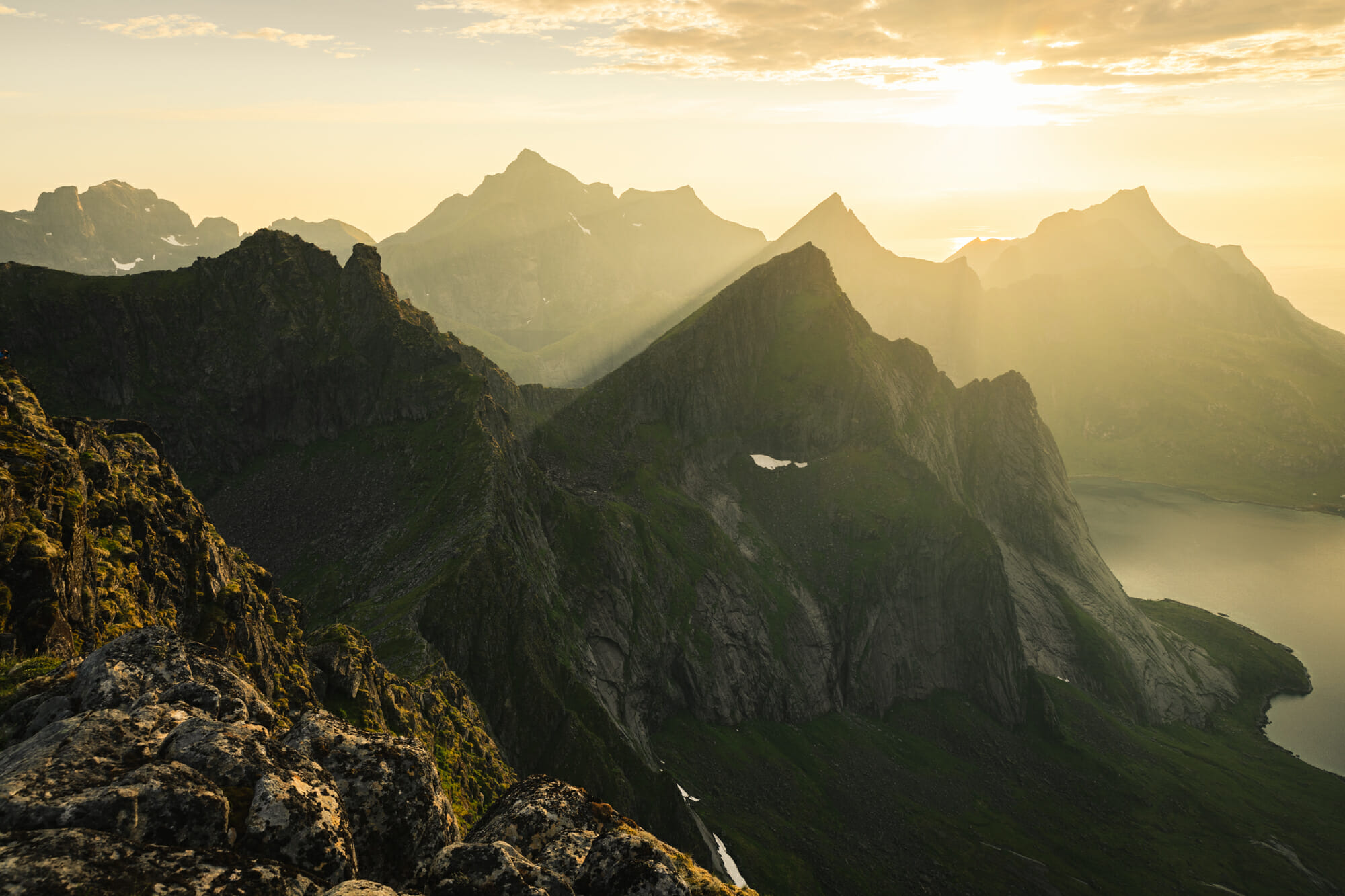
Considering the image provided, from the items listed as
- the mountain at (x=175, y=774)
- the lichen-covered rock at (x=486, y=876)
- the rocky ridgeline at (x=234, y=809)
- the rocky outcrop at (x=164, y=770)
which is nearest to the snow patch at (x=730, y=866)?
the mountain at (x=175, y=774)

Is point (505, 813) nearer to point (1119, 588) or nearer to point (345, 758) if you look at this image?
point (345, 758)

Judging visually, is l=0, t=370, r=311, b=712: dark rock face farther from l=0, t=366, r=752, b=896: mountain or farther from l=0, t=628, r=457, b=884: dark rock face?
l=0, t=628, r=457, b=884: dark rock face

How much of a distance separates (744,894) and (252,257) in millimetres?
A: 123324

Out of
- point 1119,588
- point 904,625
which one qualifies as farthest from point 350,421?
point 1119,588

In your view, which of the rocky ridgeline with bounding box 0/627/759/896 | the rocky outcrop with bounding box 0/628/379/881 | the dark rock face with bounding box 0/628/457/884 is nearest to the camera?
the rocky ridgeline with bounding box 0/627/759/896

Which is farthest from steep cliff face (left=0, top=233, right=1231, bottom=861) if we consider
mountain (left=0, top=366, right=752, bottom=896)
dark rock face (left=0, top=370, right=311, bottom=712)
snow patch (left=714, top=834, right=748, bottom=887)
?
mountain (left=0, top=366, right=752, bottom=896)

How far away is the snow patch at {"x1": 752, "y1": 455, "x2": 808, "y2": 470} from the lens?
560 ft

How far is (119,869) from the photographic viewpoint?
1346cm

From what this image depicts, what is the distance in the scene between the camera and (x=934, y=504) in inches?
6319

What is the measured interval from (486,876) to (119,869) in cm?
894

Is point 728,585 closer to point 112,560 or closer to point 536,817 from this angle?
point 112,560

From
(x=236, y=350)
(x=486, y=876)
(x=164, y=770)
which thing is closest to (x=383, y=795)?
(x=486, y=876)

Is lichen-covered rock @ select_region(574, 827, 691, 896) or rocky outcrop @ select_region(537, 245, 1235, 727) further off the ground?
lichen-covered rock @ select_region(574, 827, 691, 896)

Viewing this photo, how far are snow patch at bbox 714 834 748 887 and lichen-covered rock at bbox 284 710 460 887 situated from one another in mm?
74208
